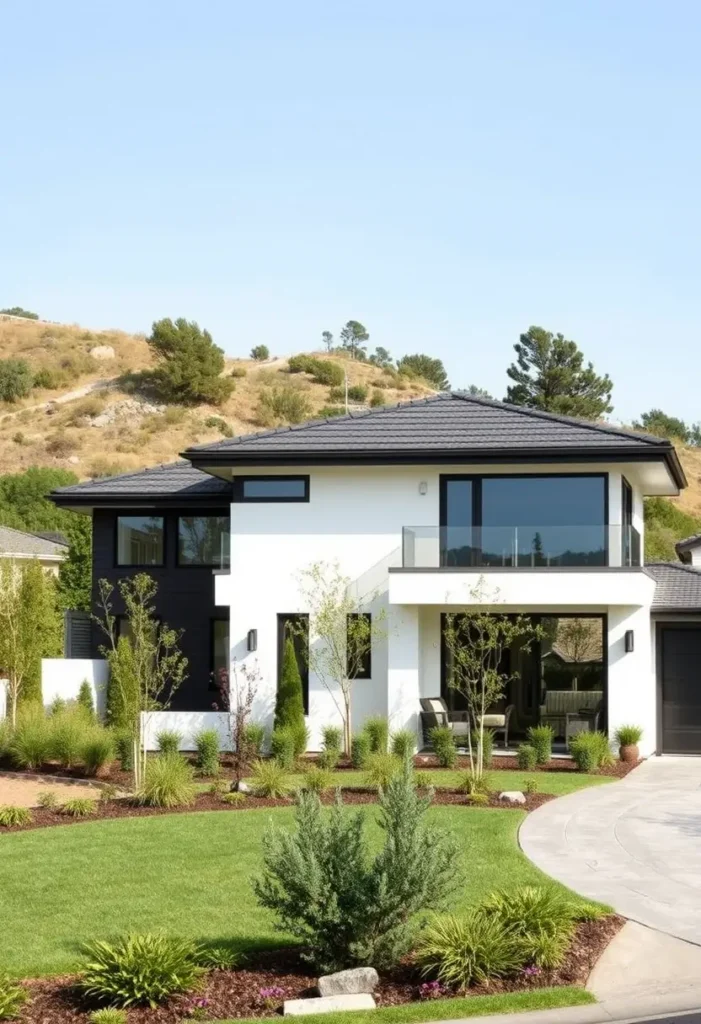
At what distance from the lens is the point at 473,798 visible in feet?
58.2

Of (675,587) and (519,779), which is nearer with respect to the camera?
(519,779)

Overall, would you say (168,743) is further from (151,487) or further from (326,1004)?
(326,1004)

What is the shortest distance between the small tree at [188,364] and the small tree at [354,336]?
2269cm

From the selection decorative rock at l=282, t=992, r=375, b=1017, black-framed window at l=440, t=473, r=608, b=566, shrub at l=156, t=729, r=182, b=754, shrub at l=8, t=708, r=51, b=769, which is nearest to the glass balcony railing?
black-framed window at l=440, t=473, r=608, b=566

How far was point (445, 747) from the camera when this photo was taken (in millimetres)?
21656

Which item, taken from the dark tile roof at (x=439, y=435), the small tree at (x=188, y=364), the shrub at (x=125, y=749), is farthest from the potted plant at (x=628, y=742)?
the small tree at (x=188, y=364)

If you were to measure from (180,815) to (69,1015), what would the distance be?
7922mm

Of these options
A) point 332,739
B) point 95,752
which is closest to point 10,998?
point 95,752

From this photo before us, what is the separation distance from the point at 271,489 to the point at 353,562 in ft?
7.13

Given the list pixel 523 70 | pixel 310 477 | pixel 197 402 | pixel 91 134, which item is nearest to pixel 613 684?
pixel 310 477

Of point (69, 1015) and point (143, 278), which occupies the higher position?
point (143, 278)

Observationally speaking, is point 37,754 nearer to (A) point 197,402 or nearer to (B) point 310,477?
(B) point 310,477

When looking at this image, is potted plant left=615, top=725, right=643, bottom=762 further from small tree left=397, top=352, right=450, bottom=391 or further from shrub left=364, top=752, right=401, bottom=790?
small tree left=397, top=352, right=450, bottom=391

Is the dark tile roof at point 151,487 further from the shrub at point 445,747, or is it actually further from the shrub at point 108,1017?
the shrub at point 108,1017
